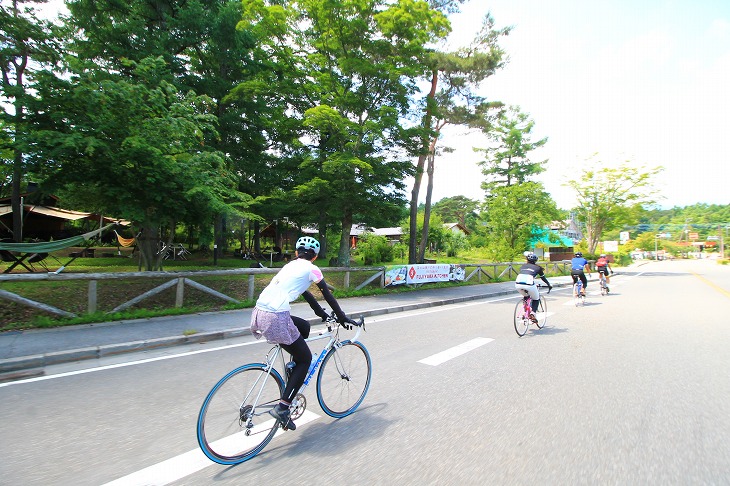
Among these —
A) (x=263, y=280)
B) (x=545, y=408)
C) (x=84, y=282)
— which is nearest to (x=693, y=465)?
(x=545, y=408)

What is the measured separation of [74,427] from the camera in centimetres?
343

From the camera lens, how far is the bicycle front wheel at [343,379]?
3.62 meters

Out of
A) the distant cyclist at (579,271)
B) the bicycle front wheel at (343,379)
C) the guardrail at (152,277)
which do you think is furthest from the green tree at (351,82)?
the bicycle front wheel at (343,379)

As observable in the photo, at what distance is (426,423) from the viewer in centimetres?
357

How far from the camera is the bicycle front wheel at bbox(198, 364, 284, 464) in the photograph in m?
2.76

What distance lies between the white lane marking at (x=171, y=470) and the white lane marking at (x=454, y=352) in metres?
3.33

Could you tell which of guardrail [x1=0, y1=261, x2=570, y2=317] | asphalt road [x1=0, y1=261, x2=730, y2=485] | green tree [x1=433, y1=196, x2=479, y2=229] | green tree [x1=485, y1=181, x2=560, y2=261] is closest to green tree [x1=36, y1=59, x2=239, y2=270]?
guardrail [x1=0, y1=261, x2=570, y2=317]

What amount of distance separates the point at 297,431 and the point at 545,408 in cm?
256

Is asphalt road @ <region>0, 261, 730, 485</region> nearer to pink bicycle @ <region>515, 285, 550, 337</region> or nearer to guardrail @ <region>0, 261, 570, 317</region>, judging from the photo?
pink bicycle @ <region>515, 285, 550, 337</region>

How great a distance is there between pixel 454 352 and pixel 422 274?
1042 centimetres

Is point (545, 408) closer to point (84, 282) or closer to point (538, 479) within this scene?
point (538, 479)

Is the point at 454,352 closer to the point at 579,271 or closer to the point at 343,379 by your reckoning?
the point at 343,379

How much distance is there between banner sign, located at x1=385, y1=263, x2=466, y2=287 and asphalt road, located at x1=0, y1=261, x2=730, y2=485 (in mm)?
8647

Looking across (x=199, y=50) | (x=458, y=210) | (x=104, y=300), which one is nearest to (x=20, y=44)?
(x=199, y=50)
